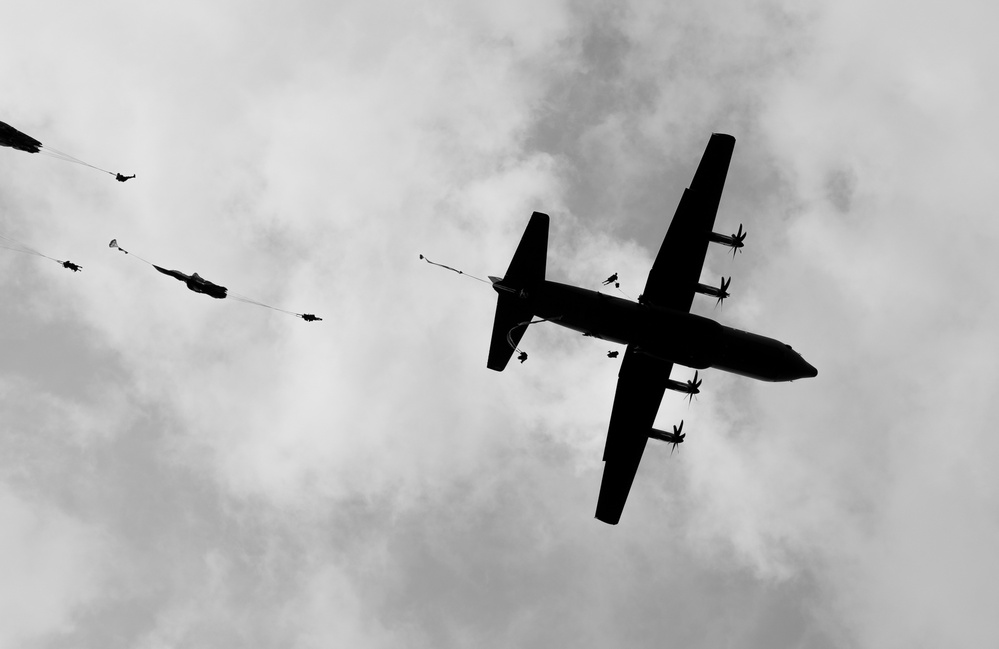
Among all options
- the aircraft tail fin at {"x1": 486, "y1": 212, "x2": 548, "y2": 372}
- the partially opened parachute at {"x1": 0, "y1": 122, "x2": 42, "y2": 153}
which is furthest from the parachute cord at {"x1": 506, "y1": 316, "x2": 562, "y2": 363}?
the partially opened parachute at {"x1": 0, "y1": 122, "x2": 42, "y2": 153}

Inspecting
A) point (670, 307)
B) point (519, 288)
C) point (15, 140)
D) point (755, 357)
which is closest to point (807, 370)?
point (755, 357)

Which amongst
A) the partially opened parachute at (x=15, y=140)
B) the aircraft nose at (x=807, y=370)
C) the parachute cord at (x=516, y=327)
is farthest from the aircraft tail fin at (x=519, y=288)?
the partially opened parachute at (x=15, y=140)

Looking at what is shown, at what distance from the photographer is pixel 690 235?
39.1 meters

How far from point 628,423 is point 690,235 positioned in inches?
485

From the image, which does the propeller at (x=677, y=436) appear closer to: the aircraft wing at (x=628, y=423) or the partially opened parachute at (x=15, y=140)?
the aircraft wing at (x=628, y=423)

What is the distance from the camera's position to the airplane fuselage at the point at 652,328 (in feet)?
126

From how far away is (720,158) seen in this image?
3891 centimetres

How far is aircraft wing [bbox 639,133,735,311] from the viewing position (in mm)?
38969

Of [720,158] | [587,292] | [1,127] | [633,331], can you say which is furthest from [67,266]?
[720,158]

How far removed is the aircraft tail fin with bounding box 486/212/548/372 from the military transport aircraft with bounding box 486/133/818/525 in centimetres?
6

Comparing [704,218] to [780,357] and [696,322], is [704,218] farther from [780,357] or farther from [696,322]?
[780,357]

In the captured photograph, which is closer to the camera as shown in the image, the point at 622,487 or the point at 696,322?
the point at 696,322

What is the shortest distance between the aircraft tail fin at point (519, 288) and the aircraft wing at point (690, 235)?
6752 mm

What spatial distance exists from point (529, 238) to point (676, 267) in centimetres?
886
